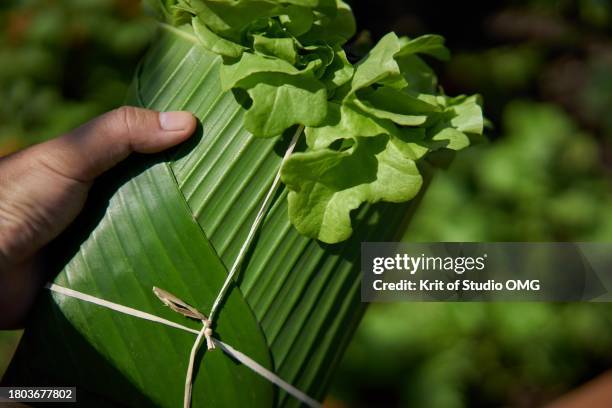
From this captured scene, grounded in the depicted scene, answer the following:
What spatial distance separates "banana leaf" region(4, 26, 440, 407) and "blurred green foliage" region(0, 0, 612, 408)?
1034mm

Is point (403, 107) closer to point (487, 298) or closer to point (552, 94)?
point (487, 298)

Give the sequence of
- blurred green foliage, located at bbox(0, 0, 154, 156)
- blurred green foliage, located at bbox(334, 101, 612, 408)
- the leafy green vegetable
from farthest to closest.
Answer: blurred green foliage, located at bbox(0, 0, 154, 156) < blurred green foliage, located at bbox(334, 101, 612, 408) < the leafy green vegetable

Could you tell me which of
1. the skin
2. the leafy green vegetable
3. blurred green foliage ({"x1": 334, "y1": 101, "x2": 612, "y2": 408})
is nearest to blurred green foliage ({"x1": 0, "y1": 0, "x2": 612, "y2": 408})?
blurred green foliage ({"x1": 334, "y1": 101, "x2": 612, "y2": 408})

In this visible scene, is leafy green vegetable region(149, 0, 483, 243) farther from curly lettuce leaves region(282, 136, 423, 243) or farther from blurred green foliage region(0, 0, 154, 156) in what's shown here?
blurred green foliage region(0, 0, 154, 156)

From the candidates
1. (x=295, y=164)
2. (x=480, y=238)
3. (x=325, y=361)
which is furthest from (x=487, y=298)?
(x=480, y=238)

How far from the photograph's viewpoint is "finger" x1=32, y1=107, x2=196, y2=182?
0.68 metres

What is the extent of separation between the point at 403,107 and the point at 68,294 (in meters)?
0.38

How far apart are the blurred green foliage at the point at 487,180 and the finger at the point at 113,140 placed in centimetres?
107

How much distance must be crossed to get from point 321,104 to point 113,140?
0.74ft

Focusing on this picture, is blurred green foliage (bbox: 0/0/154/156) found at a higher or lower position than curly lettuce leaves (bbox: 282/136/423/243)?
lower

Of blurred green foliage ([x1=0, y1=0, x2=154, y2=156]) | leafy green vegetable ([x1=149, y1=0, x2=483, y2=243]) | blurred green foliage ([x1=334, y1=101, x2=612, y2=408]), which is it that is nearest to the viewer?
leafy green vegetable ([x1=149, y1=0, x2=483, y2=243])

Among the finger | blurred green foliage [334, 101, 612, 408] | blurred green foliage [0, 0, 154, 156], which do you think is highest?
the finger

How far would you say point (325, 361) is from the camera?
735 mm

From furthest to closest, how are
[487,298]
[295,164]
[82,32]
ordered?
1. [82,32]
2. [487,298]
3. [295,164]
